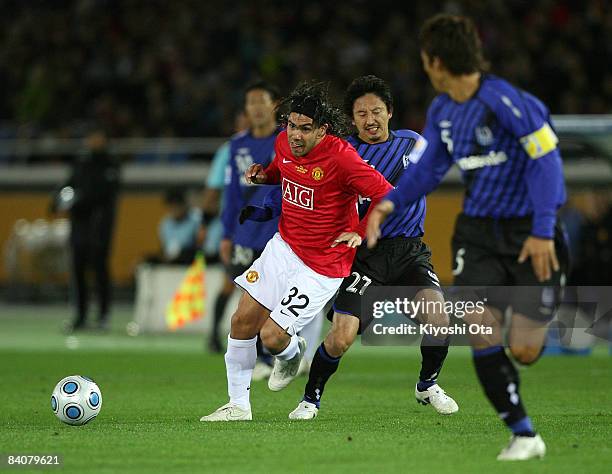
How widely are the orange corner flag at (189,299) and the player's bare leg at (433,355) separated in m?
7.78

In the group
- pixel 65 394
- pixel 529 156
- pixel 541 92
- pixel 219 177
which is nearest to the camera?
pixel 529 156

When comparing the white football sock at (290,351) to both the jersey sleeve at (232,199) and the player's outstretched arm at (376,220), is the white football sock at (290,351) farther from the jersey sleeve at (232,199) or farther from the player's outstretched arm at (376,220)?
the jersey sleeve at (232,199)

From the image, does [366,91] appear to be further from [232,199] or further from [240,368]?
[232,199]

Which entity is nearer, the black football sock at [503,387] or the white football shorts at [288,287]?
the black football sock at [503,387]

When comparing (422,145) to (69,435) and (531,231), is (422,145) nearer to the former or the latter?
(531,231)

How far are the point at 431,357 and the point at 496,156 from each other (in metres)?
2.48

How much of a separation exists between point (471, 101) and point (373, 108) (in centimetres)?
218

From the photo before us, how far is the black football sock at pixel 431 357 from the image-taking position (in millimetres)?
8375

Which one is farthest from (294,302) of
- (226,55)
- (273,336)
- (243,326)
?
(226,55)

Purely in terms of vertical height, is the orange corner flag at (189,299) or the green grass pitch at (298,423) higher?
the green grass pitch at (298,423)

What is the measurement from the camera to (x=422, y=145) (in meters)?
6.65

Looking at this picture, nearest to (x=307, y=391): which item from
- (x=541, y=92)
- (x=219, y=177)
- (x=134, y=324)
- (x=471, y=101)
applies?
(x=471, y=101)

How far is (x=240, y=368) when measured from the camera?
7801 millimetres

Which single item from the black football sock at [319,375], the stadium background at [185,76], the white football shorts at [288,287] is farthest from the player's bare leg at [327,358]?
the stadium background at [185,76]
